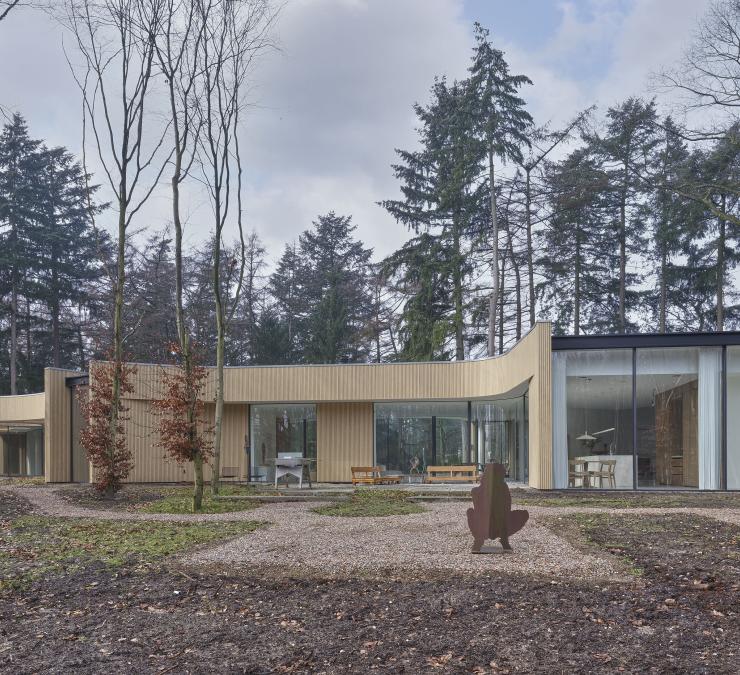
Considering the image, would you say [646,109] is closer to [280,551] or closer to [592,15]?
[592,15]

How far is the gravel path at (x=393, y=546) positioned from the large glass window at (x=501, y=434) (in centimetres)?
795

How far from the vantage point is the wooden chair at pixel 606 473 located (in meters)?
16.0

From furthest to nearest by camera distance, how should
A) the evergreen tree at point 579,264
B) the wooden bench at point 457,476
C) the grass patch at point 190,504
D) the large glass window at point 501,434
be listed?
the evergreen tree at point 579,264, the large glass window at point 501,434, the wooden bench at point 457,476, the grass patch at point 190,504

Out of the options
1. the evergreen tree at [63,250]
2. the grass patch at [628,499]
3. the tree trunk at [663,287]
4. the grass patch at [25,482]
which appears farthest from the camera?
the evergreen tree at [63,250]

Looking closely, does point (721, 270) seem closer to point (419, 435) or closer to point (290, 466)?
point (419, 435)

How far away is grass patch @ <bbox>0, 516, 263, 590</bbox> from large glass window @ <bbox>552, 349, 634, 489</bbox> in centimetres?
769

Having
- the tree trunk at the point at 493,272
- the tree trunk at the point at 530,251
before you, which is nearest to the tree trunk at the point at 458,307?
the tree trunk at the point at 493,272

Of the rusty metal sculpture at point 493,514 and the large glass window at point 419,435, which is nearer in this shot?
the rusty metal sculpture at point 493,514

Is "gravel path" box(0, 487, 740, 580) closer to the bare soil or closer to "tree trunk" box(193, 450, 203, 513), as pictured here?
the bare soil

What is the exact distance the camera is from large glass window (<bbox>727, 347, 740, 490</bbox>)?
15.9 m

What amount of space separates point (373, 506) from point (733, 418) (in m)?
7.81

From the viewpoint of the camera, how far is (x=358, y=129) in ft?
55.3

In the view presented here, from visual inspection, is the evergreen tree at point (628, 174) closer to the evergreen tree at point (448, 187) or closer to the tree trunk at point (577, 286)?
the tree trunk at point (577, 286)

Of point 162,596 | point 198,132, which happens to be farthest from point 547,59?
point 162,596
